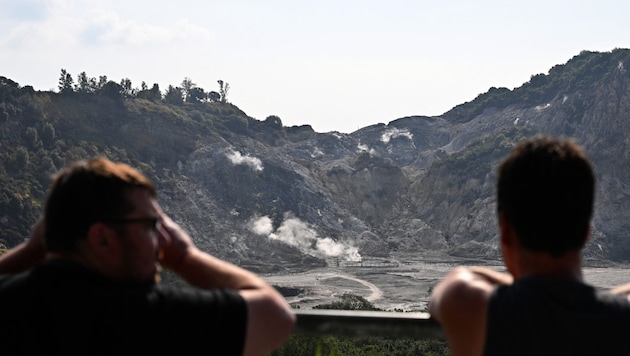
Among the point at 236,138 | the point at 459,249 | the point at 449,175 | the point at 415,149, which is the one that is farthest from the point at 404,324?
the point at 415,149

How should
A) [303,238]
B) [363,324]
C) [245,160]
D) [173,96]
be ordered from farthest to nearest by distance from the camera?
Result: [173,96], [245,160], [303,238], [363,324]

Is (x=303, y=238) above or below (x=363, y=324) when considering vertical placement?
below

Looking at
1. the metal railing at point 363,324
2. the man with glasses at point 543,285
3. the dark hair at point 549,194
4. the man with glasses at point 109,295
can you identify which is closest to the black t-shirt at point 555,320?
the man with glasses at point 543,285

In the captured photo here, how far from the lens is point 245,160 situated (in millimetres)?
84812

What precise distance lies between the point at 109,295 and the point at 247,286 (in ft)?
1.33

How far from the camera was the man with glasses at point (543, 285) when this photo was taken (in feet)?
6.09

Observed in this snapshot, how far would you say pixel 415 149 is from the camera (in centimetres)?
11788

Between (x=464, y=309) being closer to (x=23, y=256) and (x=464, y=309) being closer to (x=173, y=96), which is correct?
(x=23, y=256)

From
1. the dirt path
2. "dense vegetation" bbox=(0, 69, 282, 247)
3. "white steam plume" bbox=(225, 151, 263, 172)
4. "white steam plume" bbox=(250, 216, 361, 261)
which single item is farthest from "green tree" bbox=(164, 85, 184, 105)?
the dirt path

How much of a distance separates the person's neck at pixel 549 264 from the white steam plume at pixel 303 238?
7281 centimetres

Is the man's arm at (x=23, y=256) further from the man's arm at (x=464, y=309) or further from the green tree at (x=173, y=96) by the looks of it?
the green tree at (x=173, y=96)

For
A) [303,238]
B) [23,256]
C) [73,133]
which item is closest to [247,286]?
[23,256]

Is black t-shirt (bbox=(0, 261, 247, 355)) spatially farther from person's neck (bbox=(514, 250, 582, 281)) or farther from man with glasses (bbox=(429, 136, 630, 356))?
person's neck (bbox=(514, 250, 582, 281))

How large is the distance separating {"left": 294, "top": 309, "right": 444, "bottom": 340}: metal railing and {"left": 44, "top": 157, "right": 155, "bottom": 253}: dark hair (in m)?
0.72
